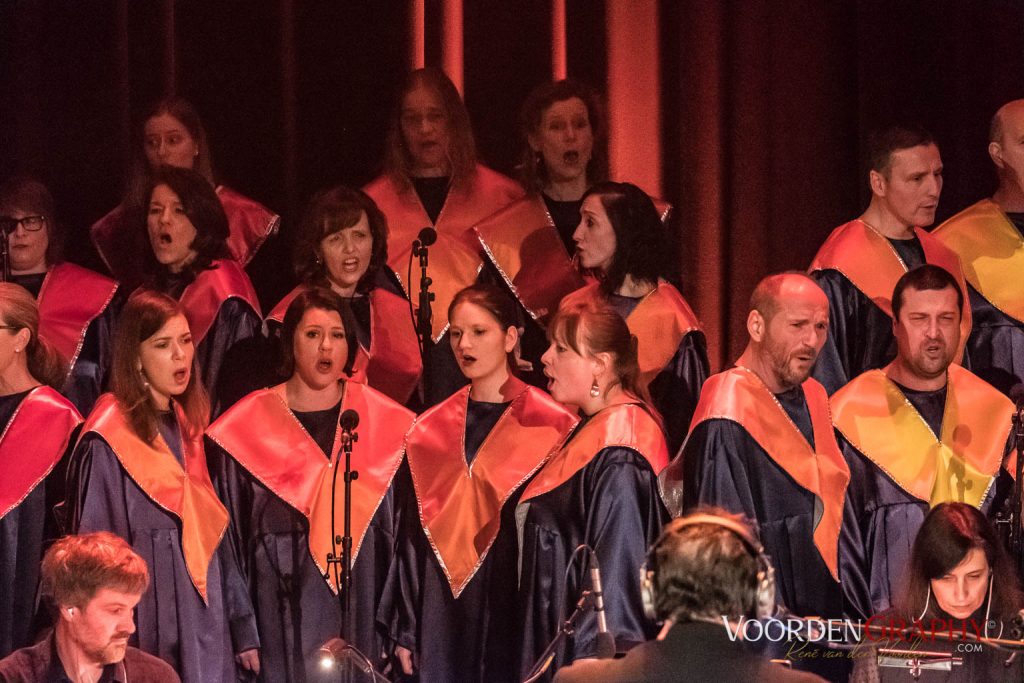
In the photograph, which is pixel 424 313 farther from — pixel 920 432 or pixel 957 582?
pixel 957 582

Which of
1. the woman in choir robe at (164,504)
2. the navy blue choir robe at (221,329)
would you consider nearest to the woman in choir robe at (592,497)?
the woman in choir robe at (164,504)

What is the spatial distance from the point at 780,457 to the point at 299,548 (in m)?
1.67

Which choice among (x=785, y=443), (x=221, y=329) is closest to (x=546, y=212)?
(x=221, y=329)

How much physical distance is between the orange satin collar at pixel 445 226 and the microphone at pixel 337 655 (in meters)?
1.50

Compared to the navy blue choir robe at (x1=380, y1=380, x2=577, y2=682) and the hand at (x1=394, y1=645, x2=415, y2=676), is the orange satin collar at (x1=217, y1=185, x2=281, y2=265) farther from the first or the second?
the hand at (x1=394, y1=645, x2=415, y2=676)

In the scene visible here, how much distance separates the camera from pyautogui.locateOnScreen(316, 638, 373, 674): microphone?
498 cm

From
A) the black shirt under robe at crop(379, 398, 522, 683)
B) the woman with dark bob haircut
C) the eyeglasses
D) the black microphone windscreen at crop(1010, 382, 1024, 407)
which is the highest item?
the eyeglasses

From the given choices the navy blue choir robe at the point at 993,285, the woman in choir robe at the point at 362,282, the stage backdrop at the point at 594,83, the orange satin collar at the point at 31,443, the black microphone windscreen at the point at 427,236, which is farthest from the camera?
the stage backdrop at the point at 594,83

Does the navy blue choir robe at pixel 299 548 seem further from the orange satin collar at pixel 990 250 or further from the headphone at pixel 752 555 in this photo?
the headphone at pixel 752 555

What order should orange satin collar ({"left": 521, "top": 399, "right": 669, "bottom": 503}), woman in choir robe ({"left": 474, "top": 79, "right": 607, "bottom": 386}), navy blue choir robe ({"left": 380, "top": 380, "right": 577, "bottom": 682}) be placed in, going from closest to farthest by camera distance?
orange satin collar ({"left": 521, "top": 399, "right": 669, "bottom": 503}) < navy blue choir robe ({"left": 380, "top": 380, "right": 577, "bottom": 682}) < woman in choir robe ({"left": 474, "top": 79, "right": 607, "bottom": 386})

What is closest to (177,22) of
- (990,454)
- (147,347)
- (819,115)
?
(147,347)

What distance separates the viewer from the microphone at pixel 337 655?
16.3 ft

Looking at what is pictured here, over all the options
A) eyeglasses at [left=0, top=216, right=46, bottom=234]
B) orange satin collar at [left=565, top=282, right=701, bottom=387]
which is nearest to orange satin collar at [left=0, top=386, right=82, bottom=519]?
eyeglasses at [left=0, top=216, right=46, bottom=234]

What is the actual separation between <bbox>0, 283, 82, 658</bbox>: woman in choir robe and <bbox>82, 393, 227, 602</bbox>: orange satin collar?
282mm
